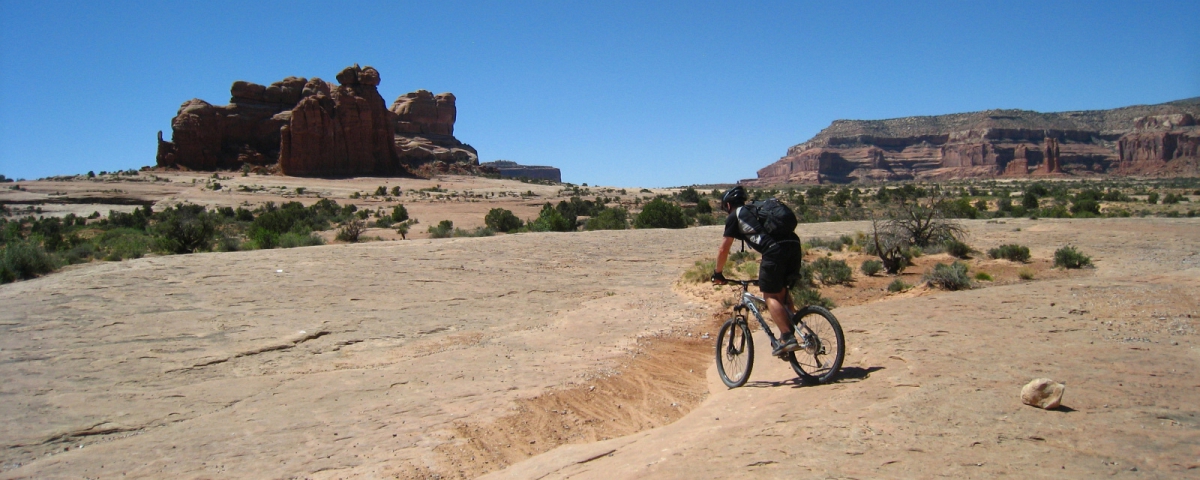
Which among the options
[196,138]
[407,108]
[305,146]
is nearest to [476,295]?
[305,146]

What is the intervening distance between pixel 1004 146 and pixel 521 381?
150537 millimetres

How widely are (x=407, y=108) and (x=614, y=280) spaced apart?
80583 millimetres

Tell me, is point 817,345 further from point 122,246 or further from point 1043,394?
point 122,246

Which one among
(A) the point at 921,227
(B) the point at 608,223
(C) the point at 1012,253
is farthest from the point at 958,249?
(B) the point at 608,223

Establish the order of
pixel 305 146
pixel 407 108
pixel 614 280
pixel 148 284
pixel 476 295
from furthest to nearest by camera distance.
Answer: pixel 407 108 → pixel 305 146 → pixel 614 280 → pixel 476 295 → pixel 148 284

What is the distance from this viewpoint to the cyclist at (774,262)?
5.88 meters

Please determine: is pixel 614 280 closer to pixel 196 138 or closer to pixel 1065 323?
pixel 1065 323

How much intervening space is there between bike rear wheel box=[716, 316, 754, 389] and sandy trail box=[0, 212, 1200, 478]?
171mm

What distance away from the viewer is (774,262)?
5867 millimetres

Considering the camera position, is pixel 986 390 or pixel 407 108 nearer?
pixel 986 390

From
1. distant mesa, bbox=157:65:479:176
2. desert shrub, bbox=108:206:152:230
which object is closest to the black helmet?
desert shrub, bbox=108:206:152:230

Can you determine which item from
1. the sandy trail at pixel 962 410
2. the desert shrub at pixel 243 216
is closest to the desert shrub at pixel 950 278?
the sandy trail at pixel 962 410

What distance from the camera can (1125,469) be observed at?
342 centimetres

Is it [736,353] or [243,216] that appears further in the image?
[243,216]
